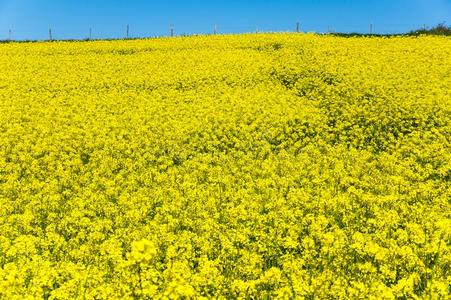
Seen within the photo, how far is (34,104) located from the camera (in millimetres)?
23422

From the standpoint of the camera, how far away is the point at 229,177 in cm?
1486

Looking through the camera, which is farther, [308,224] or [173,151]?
[173,151]

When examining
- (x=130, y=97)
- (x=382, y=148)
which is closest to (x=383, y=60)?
(x=382, y=148)

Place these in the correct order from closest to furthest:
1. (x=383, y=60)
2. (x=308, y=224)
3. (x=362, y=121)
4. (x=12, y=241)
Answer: (x=12, y=241) → (x=308, y=224) → (x=362, y=121) → (x=383, y=60)

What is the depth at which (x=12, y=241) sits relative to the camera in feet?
35.2

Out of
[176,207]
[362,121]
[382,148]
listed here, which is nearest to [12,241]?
[176,207]

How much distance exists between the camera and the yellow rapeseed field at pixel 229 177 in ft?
28.3

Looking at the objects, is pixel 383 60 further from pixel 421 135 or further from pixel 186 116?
pixel 186 116

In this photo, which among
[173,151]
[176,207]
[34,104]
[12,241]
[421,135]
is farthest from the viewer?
[34,104]

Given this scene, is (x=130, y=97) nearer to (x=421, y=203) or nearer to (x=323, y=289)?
(x=421, y=203)

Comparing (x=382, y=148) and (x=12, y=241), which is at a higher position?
(x=382, y=148)

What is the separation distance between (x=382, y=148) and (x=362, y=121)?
2.59 metres

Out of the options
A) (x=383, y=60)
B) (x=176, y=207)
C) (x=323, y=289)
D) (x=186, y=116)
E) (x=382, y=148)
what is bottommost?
(x=323, y=289)

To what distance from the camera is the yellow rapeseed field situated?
8641 millimetres
